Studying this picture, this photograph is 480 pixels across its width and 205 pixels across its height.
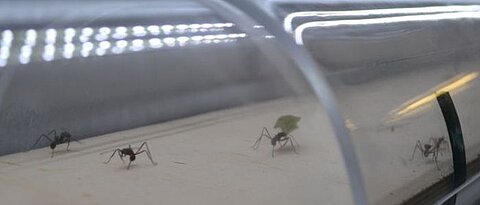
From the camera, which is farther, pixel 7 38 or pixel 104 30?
pixel 104 30

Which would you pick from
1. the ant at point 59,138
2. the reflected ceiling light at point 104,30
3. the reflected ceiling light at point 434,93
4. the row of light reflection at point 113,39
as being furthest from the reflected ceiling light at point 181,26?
the reflected ceiling light at point 434,93

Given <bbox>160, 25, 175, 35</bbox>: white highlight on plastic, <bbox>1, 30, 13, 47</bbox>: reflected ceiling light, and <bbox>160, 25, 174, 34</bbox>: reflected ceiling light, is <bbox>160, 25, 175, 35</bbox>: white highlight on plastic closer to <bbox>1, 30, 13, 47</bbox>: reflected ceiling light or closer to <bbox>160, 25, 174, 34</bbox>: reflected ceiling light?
<bbox>160, 25, 174, 34</bbox>: reflected ceiling light


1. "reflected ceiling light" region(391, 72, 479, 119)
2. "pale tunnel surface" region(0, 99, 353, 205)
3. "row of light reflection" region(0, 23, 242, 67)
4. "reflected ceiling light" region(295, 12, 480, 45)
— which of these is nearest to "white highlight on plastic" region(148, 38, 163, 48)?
"row of light reflection" region(0, 23, 242, 67)

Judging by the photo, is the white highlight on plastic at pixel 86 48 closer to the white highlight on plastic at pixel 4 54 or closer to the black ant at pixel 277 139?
the white highlight on plastic at pixel 4 54

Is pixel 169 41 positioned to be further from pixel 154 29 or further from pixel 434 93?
pixel 434 93

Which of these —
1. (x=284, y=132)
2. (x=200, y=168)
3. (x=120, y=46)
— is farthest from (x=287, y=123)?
(x=120, y=46)

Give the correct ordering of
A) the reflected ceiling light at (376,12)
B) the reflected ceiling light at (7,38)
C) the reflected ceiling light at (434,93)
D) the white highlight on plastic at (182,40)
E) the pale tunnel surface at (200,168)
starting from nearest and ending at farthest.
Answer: the reflected ceiling light at (7,38), the pale tunnel surface at (200,168), the white highlight on plastic at (182,40), the reflected ceiling light at (376,12), the reflected ceiling light at (434,93)

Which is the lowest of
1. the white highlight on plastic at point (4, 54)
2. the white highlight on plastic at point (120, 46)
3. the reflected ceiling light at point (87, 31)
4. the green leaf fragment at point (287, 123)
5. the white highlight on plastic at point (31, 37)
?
the white highlight on plastic at point (4, 54)
